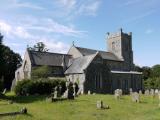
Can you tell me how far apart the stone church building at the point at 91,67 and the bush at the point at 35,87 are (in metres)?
6.54

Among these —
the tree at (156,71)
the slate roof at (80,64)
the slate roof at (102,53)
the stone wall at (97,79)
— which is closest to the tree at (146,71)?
the tree at (156,71)

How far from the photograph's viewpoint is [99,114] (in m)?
20.4

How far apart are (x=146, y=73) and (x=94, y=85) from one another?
2052 inches

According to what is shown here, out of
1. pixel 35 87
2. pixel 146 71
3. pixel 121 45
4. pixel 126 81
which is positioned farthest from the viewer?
pixel 146 71

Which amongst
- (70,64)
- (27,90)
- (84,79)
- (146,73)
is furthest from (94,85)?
(146,73)

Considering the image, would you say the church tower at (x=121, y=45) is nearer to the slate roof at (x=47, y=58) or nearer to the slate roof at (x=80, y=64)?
the slate roof at (x=47, y=58)

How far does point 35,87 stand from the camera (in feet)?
135

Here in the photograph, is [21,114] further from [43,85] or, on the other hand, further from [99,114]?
[43,85]

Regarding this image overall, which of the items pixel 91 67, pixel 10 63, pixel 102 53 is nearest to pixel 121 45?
pixel 102 53

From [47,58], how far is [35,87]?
559 inches

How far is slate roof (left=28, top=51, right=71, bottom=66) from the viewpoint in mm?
52844

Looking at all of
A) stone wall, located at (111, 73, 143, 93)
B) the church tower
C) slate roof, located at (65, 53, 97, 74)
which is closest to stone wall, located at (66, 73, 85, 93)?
slate roof, located at (65, 53, 97, 74)

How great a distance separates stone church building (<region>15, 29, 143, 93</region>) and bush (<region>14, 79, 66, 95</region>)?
257 inches

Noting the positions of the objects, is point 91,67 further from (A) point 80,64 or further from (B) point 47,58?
(B) point 47,58
